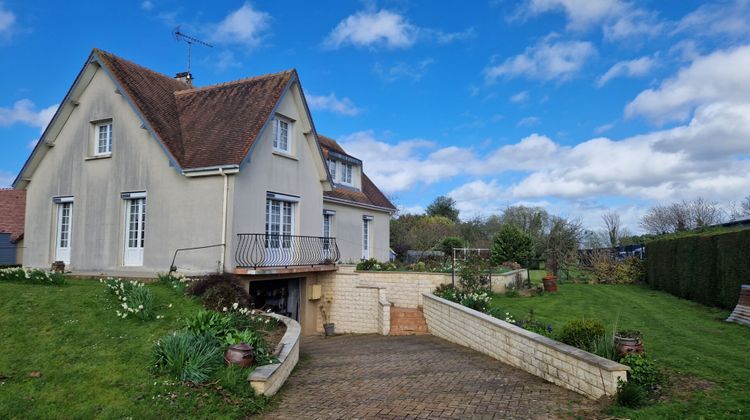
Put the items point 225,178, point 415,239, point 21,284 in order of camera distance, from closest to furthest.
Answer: point 21,284 → point 225,178 → point 415,239

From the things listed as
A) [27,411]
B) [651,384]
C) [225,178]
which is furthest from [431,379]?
[225,178]

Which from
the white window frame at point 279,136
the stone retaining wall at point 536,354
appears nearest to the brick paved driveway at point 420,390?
the stone retaining wall at point 536,354

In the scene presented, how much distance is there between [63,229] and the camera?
1678 centimetres

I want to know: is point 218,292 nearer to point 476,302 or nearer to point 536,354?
point 476,302

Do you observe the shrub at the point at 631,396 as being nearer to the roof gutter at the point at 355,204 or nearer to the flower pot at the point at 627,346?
the flower pot at the point at 627,346

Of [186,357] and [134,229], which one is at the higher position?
[134,229]

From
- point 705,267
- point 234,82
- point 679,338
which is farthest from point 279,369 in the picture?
point 234,82

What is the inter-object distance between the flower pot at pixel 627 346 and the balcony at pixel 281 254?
975cm

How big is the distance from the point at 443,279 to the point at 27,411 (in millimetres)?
12743

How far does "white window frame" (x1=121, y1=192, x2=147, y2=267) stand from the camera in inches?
592

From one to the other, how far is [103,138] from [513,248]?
61.7 feet

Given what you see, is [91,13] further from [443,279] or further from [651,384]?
[651,384]

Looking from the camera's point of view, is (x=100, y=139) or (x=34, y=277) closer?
(x=34, y=277)

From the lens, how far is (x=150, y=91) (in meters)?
16.0
